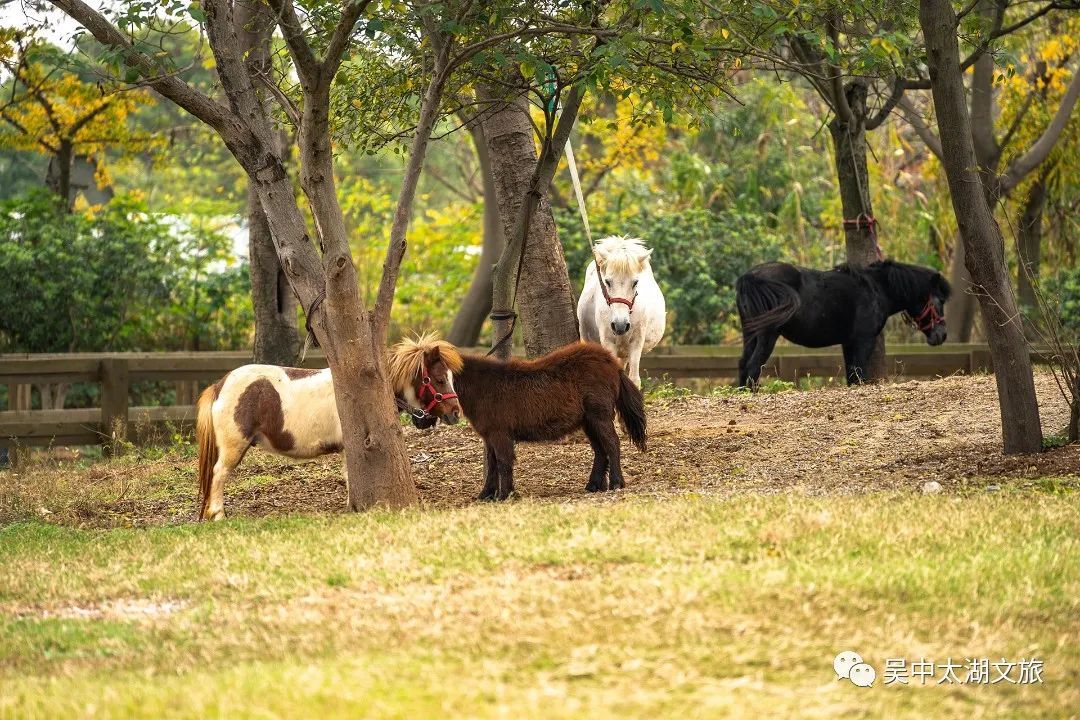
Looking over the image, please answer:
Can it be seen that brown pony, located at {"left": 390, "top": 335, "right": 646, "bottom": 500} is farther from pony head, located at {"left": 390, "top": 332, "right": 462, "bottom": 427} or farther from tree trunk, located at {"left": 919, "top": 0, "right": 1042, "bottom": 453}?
tree trunk, located at {"left": 919, "top": 0, "right": 1042, "bottom": 453}

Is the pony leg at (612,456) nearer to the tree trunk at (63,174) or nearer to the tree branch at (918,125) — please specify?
the tree branch at (918,125)

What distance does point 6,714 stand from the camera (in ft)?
14.5

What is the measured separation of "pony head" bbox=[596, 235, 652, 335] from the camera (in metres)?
11.9

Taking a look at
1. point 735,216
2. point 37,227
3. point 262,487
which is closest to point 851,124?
point 735,216

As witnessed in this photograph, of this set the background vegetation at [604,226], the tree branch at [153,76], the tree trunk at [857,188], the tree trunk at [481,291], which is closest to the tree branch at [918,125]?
the tree trunk at [857,188]

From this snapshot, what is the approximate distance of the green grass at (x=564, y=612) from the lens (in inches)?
175

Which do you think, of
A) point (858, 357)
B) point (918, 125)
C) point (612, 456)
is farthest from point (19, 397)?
point (918, 125)

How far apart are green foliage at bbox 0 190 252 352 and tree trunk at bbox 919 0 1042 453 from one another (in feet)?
38.6

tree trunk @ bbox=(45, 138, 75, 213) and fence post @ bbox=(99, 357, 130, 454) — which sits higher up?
tree trunk @ bbox=(45, 138, 75, 213)

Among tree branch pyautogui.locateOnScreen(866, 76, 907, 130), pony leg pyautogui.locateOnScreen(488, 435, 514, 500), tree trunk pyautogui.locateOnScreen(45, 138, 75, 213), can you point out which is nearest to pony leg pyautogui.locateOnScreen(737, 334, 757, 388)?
tree branch pyautogui.locateOnScreen(866, 76, 907, 130)

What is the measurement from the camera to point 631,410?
9703 millimetres

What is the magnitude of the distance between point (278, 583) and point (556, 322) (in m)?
6.41

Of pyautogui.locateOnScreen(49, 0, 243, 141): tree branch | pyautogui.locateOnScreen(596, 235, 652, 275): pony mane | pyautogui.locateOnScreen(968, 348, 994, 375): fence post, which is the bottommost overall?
pyautogui.locateOnScreen(968, 348, 994, 375): fence post

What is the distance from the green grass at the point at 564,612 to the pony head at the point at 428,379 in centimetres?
124
